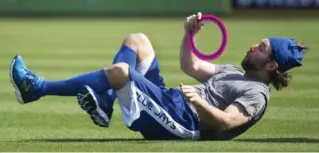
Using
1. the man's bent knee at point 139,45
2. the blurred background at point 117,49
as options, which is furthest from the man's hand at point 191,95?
the man's bent knee at point 139,45

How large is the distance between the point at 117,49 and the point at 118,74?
11473mm

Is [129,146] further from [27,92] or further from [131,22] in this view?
[131,22]

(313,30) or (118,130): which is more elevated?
(118,130)

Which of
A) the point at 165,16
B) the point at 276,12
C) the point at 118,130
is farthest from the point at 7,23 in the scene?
the point at 118,130

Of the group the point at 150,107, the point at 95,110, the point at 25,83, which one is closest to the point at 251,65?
the point at 150,107

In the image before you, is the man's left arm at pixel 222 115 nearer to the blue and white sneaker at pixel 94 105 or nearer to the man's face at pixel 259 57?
the man's face at pixel 259 57

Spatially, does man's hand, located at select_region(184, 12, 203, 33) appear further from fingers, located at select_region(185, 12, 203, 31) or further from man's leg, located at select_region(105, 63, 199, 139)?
man's leg, located at select_region(105, 63, 199, 139)

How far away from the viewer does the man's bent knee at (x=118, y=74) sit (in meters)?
7.73

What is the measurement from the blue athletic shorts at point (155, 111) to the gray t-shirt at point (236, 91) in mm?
155

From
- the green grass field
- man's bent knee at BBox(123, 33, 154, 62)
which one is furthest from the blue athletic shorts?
man's bent knee at BBox(123, 33, 154, 62)

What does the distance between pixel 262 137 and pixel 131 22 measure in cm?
2005

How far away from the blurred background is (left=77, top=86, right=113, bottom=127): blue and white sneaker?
0.69 ft

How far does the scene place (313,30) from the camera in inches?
998

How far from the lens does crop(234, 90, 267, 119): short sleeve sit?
25.6 feet
